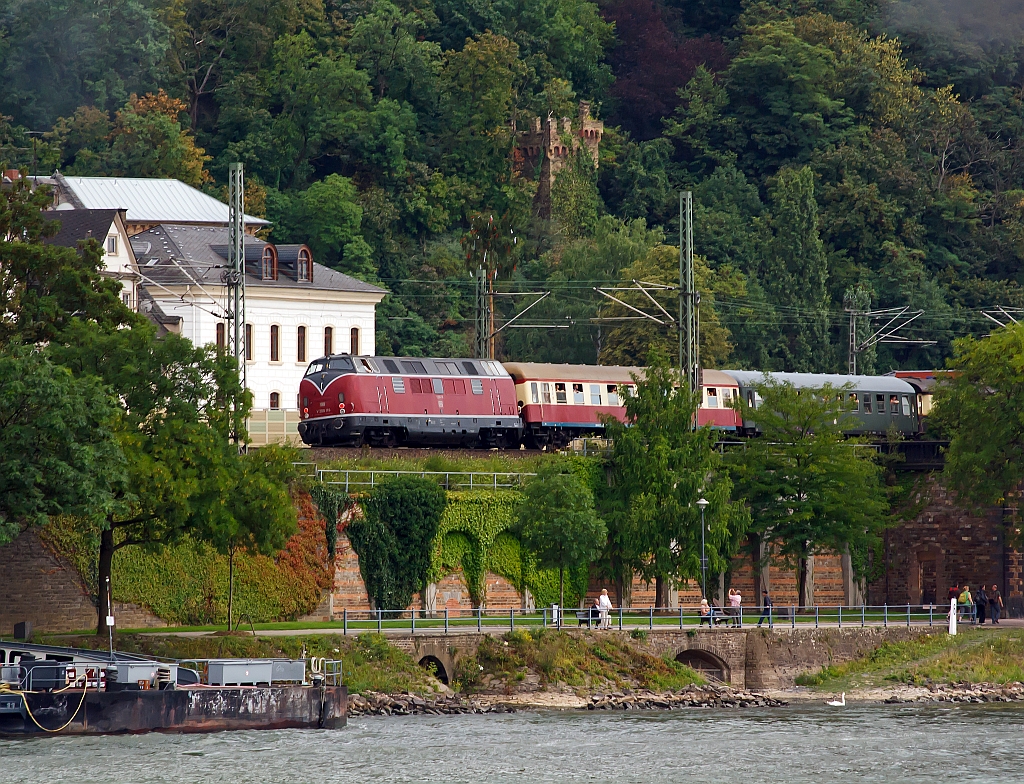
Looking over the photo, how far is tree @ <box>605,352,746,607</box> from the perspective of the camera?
6631cm

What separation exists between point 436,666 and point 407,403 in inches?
630

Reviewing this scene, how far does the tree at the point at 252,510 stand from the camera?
180ft

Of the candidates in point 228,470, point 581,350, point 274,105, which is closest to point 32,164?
point 274,105

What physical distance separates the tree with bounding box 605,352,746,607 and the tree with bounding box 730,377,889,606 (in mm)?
3009

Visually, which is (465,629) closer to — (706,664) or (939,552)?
(706,664)

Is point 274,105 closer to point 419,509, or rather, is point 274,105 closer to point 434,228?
point 434,228

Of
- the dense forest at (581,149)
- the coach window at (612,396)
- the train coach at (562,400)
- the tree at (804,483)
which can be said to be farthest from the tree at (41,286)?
the dense forest at (581,149)

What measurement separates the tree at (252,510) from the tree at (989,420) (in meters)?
26.8

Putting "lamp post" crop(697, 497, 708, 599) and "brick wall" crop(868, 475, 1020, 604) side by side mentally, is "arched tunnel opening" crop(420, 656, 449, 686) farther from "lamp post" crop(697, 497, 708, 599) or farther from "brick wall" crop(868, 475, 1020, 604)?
"brick wall" crop(868, 475, 1020, 604)

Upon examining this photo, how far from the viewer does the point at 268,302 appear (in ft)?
303

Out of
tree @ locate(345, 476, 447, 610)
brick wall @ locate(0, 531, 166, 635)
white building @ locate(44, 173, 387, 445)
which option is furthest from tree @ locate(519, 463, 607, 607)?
white building @ locate(44, 173, 387, 445)

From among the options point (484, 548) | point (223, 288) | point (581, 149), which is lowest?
point (484, 548)

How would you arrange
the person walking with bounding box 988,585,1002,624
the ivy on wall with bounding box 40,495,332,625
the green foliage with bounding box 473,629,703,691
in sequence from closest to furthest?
1. the green foliage with bounding box 473,629,703,691
2. the ivy on wall with bounding box 40,495,332,625
3. the person walking with bounding box 988,585,1002,624

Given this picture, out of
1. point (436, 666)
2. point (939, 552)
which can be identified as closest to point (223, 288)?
point (939, 552)
